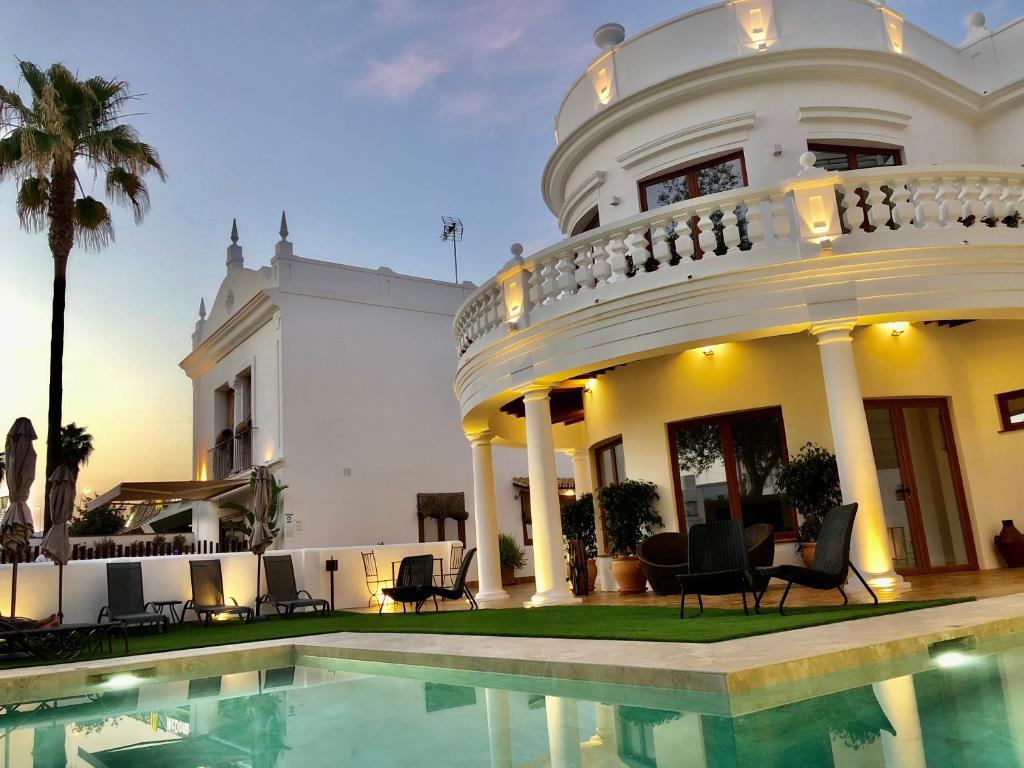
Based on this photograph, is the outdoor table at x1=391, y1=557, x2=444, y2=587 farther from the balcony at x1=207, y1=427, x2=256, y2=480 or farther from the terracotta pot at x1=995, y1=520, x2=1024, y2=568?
the terracotta pot at x1=995, y1=520, x2=1024, y2=568

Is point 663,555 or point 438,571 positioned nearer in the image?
point 663,555

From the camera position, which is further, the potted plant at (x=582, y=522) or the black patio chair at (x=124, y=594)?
the potted plant at (x=582, y=522)

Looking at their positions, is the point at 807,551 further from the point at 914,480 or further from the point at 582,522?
the point at 582,522

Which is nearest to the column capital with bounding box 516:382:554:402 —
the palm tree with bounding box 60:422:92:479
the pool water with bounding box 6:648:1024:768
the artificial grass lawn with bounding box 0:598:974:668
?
the artificial grass lawn with bounding box 0:598:974:668

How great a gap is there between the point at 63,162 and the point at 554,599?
1543 cm

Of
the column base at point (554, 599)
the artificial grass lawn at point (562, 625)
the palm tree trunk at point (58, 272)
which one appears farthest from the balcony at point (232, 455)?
the column base at point (554, 599)

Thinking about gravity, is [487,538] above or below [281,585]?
above

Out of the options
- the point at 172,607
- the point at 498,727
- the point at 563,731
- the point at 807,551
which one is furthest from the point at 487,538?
the point at 563,731

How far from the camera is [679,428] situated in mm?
13375

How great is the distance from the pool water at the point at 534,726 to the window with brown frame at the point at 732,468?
Result: 21.1ft

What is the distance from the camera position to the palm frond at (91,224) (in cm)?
2014

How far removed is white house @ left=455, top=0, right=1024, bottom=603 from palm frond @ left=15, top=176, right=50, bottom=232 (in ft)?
37.8

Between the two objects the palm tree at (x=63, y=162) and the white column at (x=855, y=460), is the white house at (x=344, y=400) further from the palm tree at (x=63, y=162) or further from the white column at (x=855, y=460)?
the white column at (x=855, y=460)

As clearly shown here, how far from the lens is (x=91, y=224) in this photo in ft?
66.1
